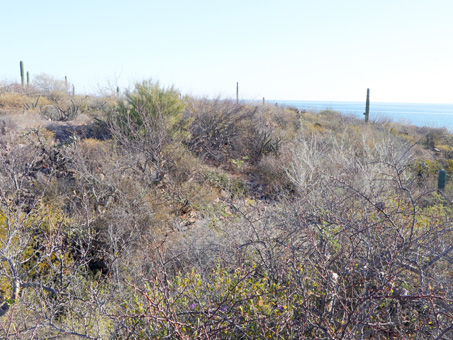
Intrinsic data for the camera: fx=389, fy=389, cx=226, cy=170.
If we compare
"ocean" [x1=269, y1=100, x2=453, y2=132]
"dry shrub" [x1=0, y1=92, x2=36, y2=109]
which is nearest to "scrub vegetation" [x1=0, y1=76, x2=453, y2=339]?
"dry shrub" [x1=0, y1=92, x2=36, y2=109]

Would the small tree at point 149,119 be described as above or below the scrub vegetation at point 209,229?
above

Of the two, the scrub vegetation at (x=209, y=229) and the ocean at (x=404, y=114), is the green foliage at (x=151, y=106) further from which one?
the ocean at (x=404, y=114)

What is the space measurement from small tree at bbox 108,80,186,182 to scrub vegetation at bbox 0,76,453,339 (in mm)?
71

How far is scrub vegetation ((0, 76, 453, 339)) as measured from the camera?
9.24 ft

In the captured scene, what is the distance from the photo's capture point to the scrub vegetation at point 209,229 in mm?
2816

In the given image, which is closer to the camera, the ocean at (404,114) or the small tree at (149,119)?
the small tree at (149,119)

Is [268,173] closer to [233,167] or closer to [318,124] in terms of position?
[233,167]

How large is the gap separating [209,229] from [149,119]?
4.96 metres

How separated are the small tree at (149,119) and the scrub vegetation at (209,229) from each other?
0.23ft

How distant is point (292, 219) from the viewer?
4855mm

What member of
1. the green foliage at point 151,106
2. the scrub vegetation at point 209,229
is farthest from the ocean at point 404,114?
the green foliage at point 151,106

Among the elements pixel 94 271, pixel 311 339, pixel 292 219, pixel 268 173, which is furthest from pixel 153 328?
pixel 268 173

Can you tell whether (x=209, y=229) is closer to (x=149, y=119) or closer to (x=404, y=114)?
(x=149, y=119)

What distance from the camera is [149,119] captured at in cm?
1029
